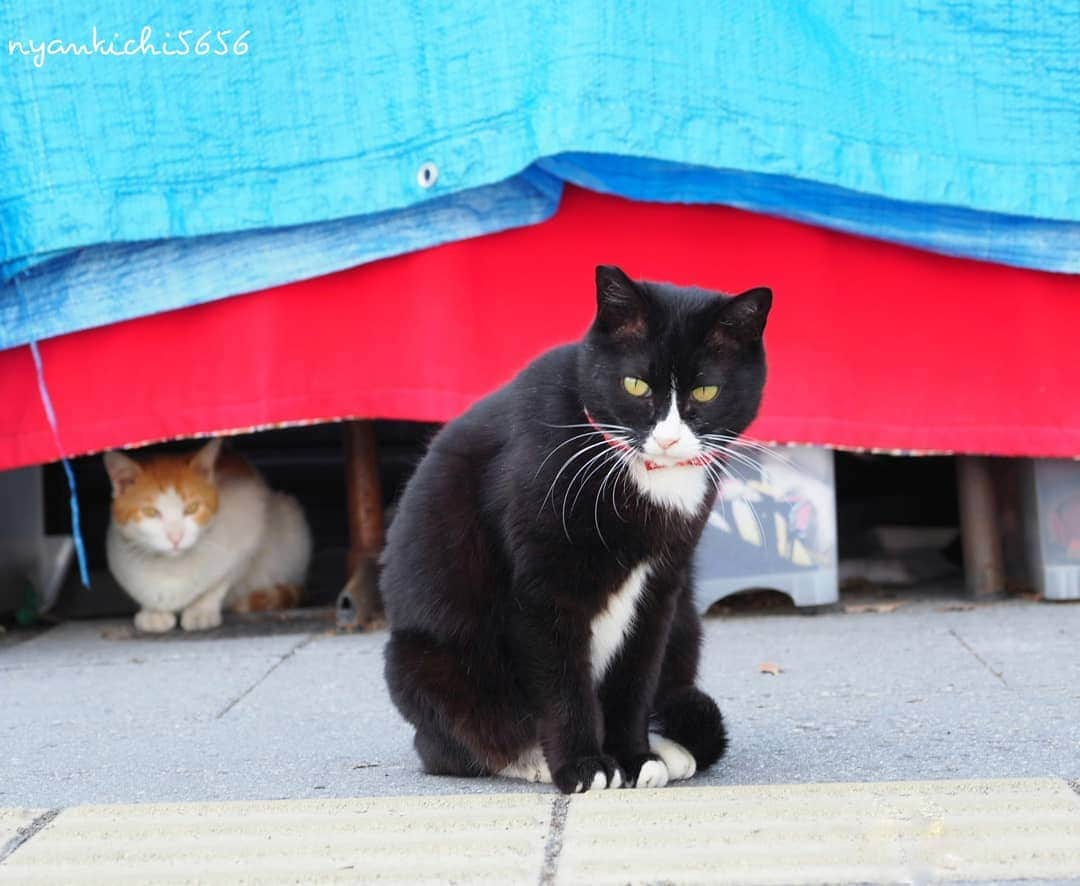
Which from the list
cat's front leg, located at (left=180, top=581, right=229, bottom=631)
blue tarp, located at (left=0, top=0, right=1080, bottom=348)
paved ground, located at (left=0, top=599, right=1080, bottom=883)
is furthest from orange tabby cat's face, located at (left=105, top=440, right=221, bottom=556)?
blue tarp, located at (left=0, top=0, right=1080, bottom=348)

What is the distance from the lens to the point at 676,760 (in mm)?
2145

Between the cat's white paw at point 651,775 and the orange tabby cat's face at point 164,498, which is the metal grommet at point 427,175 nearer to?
the orange tabby cat's face at point 164,498

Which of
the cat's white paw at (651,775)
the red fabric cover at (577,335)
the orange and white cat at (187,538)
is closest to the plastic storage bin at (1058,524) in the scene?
the red fabric cover at (577,335)

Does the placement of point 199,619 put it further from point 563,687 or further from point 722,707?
point 563,687

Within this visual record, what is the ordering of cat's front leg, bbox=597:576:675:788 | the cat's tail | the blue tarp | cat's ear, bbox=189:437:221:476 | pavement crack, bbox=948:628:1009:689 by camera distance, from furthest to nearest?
the cat's tail, cat's ear, bbox=189:437:221:476, the blue tarp, pavement crack, bbox=948:628:1009:689, cat's front leg, bbox=597:576:675:788

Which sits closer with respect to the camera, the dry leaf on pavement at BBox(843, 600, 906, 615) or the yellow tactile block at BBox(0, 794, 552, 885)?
the yellow tactile block at BBox(0, 794, 552, 885)

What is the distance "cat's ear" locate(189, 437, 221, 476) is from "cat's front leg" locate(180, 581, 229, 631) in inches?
13.6

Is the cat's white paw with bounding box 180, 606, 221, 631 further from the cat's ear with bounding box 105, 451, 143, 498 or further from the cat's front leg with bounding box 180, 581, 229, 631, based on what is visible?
the cat's ear with bounding box 105, 451, 143, 498

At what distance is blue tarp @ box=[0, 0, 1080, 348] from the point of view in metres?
3.12

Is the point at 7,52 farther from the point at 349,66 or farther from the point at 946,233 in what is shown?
the point at 946,233

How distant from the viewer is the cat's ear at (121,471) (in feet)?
13.2

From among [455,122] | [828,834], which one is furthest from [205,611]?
A: [828,834]

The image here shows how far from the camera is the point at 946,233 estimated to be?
3338 mm

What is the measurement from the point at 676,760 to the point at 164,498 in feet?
7.49
